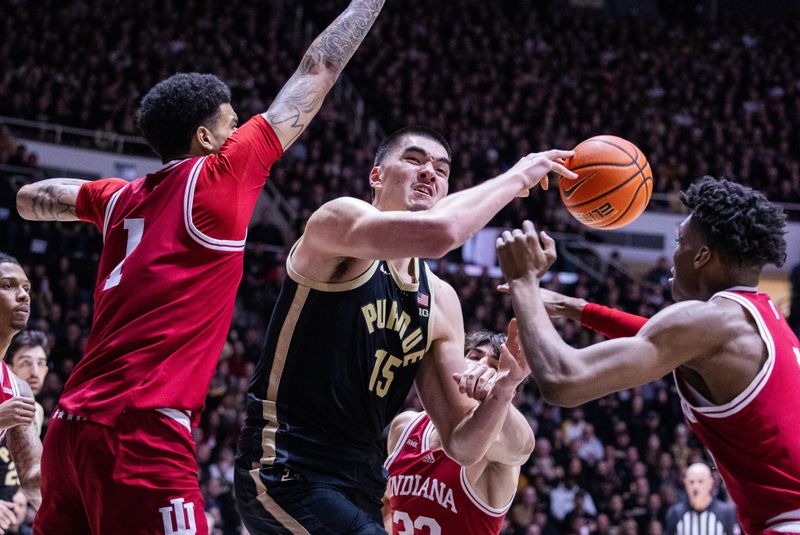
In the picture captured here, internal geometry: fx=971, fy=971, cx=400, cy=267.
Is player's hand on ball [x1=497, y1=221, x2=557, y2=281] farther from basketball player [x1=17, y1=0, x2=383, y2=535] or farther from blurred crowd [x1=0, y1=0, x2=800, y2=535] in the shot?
blurred crowd [x1=0, y1=0, x2=800, y2=535]

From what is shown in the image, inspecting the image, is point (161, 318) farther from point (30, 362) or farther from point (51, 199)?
point (30, 362)

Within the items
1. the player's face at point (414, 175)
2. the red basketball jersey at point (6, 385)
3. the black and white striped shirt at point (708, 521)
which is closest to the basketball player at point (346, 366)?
the player's face at point (414, 175)

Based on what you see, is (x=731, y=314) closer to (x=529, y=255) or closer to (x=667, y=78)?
(x=529, y=255)

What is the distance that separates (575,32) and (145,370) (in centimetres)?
2363

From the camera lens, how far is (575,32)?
995 inches

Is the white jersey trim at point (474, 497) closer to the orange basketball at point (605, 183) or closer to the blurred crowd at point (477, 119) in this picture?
the orange basketball at point (605, 183)

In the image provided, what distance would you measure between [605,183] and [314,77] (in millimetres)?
1251

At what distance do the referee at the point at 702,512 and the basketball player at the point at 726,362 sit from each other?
706 cm

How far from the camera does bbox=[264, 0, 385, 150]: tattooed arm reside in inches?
143

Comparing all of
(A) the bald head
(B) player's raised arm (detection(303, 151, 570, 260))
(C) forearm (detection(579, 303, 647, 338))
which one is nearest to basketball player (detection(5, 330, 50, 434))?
(B) player's raised arm (detection(303, 151, 570, 260))

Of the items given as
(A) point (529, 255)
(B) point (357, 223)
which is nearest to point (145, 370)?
(B) point (357, 223)

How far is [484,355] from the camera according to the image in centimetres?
493

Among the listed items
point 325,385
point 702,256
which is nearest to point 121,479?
point 325,385

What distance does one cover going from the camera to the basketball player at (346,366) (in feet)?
11.0
